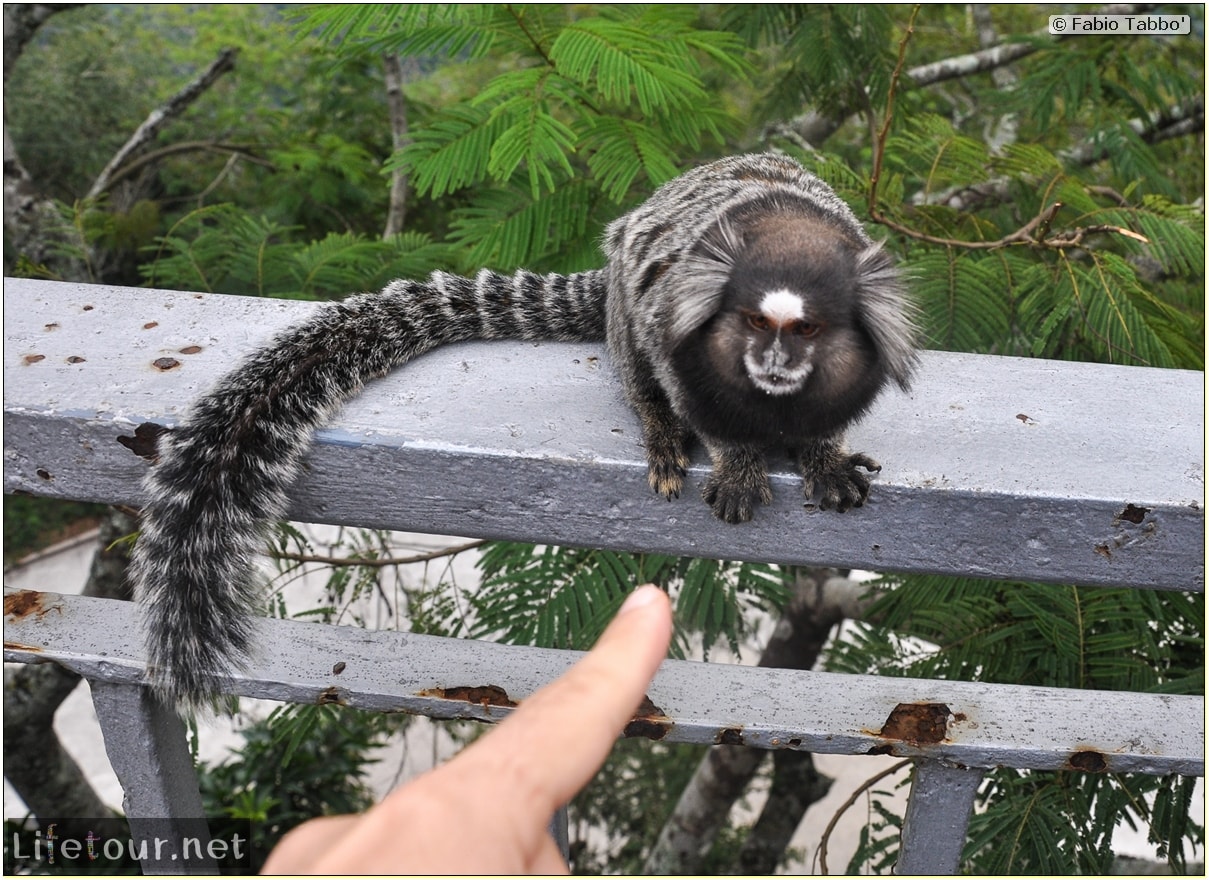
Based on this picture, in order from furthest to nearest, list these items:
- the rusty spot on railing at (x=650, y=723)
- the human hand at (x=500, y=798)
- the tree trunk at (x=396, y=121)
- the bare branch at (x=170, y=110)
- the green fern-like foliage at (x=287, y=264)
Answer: the bare branch at (x=170, y=110) < the tree trunk at (x=396, y=121) < the green fern-like foliage at (x=287, y=264) < the rusty spot on railing at (x=650, y=723) < the human hand at (x=500, y=798)

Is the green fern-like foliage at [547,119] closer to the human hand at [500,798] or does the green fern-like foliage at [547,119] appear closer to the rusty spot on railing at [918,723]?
the rusty spot on railing at [918,723]

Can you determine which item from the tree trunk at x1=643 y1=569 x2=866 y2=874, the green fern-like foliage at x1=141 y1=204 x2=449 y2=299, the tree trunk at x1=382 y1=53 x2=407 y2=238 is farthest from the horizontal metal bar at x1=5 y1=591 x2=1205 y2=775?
the tree trunk at x1=382 y1=53 x2=407 y2=238

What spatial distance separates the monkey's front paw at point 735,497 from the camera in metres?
1.27

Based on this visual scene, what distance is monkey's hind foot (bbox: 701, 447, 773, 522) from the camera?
4.17 ft

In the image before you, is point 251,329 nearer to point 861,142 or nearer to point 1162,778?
point 1162,778

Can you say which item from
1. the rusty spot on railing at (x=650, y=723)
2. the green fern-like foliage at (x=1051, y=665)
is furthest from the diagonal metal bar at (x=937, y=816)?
the green fern-like foliage at (x=1051, y=665)

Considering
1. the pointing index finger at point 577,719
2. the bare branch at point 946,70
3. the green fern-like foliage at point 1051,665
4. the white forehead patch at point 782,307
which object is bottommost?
the green fern-like foliage at point 1051,665

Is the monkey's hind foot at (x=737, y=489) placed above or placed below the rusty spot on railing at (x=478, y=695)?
above

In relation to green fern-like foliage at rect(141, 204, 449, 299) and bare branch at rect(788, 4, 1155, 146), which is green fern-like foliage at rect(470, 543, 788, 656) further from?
bare branch at rect(788, 4, 1155, 146)

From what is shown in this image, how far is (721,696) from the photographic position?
131 centimetres

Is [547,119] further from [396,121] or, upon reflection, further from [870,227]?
[396,121]

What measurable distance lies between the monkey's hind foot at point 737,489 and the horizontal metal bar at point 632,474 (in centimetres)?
2

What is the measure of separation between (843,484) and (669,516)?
25 cm

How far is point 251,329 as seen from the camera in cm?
151
